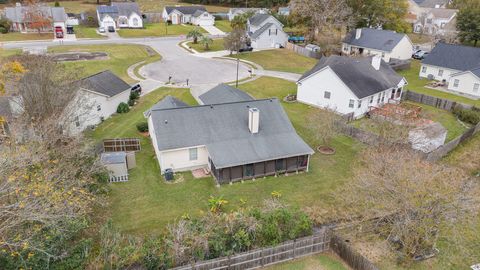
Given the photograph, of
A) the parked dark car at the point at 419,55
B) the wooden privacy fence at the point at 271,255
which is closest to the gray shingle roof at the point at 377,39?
the parked dark car at the point at 419,55

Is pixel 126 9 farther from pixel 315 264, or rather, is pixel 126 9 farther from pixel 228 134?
pixel 315 264

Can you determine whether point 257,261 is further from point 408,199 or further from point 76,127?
point 76,127

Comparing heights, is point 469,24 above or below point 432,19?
below

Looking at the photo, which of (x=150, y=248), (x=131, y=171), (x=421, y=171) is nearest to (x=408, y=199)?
(x=421, y=171)

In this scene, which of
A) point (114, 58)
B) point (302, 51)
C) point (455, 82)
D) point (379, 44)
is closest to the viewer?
point (455, 82)

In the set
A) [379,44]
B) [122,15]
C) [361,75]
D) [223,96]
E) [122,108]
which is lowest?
[122,108]

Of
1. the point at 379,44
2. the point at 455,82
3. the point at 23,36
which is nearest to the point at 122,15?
the point at 23,36

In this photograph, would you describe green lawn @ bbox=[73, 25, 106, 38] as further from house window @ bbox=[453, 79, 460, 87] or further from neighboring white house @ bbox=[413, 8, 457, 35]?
neighboring white house @ bbox=[413, 8, 457, 35]
